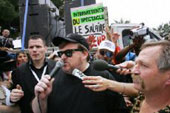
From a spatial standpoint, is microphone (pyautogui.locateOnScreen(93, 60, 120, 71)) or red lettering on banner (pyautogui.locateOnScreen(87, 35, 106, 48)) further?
red lettering on banner (pyautogui.locateOnScreen(87, 35, 106, 48))

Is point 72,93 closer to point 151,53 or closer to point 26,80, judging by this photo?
point 151,53

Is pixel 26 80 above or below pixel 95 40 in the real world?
below

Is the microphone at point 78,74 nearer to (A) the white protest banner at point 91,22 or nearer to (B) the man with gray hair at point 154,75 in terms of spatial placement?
(B) the man with gray hair at point 154,75

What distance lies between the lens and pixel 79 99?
246 cm

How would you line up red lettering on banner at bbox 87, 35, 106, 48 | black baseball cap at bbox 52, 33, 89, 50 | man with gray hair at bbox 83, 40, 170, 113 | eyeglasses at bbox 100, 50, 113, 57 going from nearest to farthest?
man with gray hair at bbox 83, 40, 170, 113 < black baseball cap at bbox 52, 33, 89, 50 < eyeglasses at bbox 100, 50, 113, 57 < red lettering on banner at bbox 87, 35, 106, 48

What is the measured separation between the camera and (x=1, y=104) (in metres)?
3.07

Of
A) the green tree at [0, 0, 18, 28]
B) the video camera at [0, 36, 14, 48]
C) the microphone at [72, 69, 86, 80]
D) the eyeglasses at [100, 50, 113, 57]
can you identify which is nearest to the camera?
the microphone at [72, 69, 86, 80]

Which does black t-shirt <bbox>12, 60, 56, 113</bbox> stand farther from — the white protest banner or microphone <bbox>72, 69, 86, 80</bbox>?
the white protest banner

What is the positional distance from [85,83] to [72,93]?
1.26 ft

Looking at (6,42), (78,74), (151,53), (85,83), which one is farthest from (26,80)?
(6,42)

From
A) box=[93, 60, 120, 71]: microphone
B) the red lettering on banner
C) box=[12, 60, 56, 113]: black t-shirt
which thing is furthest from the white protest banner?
box=[93, 60, 120, 71]: microphone

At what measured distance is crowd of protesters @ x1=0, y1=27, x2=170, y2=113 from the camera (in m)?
1.80

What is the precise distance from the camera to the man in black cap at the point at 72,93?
8.02ft

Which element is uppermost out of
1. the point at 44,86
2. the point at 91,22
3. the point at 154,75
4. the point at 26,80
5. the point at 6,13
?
the point at 6,13
